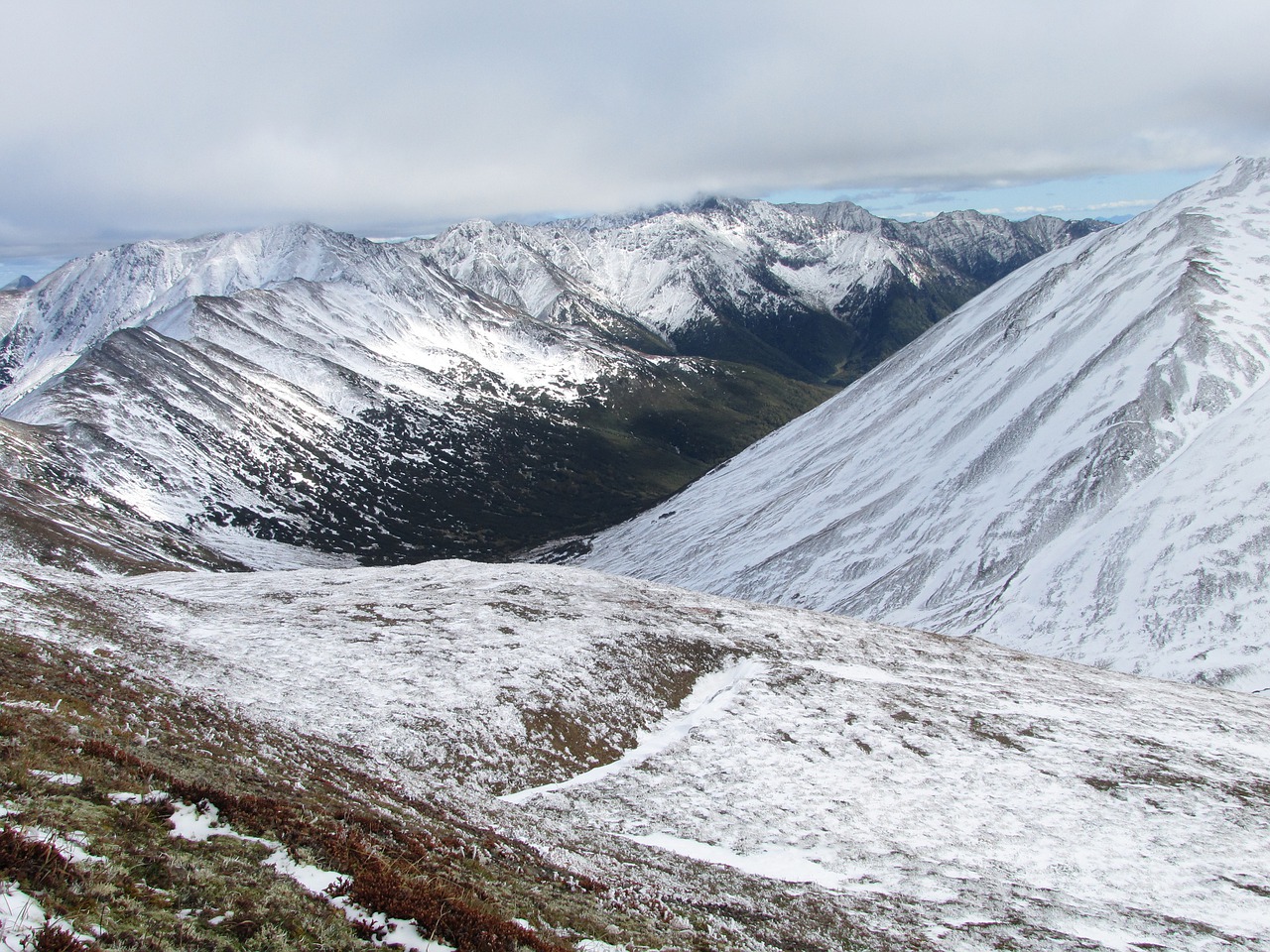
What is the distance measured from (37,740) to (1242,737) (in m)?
59.7

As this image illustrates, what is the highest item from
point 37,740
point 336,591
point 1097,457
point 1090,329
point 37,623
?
point 1090,329

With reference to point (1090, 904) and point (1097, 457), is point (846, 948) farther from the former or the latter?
point (1097, 457)

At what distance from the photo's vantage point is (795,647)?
5466 centimetres

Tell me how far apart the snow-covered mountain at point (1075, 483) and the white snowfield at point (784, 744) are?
117 feet

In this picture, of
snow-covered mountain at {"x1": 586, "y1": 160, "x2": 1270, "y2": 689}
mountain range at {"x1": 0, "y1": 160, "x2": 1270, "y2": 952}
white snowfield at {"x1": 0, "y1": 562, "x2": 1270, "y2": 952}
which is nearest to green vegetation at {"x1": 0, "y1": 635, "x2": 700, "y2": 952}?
mountain range at {"x1": 0, "y1": 160, "x2": 1270, "y2": 952}

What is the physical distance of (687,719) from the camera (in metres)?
41.7

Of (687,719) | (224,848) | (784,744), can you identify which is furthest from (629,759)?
(224,848)

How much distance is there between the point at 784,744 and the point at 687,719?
5.85 meters

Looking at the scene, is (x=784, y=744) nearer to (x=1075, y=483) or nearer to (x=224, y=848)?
(x=224, y=848)

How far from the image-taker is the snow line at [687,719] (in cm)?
3291

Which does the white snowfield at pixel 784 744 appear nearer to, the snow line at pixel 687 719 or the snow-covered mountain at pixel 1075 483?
the snow line at pixel 687 719

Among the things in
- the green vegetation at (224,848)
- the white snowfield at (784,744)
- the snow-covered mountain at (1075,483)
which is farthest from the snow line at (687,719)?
the snow-covered mountain at (1075,483)

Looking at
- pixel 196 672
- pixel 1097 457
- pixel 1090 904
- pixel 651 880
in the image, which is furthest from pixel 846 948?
pixel 1097 457

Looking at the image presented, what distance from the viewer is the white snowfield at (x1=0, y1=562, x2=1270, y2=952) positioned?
26359 mm
